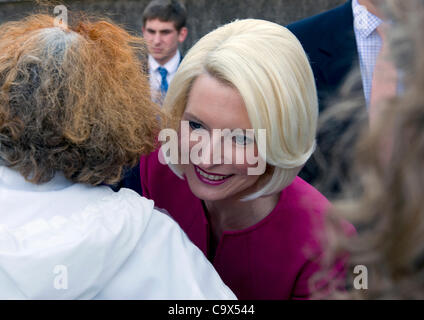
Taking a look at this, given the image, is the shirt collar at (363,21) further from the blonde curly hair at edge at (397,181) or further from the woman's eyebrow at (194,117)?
the blonde curly hair at edge at (397,181)

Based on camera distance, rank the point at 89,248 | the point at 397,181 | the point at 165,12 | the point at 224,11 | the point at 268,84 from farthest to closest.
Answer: the point at 224,11 < the point at 165,12 < the point at 268,84 < the point at 89,248 < the point at 397,181

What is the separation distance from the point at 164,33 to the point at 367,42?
11.4 ft

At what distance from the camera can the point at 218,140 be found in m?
1.91

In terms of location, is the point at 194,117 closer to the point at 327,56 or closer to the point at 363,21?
the point at 327,56

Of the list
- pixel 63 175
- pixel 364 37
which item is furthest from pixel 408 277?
pixel 364 37

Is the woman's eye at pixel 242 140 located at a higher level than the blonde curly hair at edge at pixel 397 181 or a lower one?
lower

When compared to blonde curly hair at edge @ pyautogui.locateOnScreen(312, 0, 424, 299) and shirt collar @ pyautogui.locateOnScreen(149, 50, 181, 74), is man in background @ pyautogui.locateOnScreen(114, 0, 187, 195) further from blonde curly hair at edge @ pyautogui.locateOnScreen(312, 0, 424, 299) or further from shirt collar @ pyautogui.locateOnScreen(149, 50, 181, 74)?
blonde curly hair at edge @ pyautogui.locateOnScreen(312, 0, 424, 299)

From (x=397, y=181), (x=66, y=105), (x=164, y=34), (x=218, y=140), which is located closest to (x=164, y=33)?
(x=164, y=34)

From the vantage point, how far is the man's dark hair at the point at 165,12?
19.2ft

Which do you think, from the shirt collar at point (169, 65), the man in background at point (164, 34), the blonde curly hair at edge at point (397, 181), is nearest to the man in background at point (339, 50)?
the blonde curly hair at edge at point (397, 181)

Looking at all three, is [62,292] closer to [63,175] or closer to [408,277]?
[63,175]

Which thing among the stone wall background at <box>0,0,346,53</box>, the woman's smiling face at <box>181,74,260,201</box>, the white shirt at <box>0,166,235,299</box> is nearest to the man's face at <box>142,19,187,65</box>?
the stone wall background at <box>0,0,346,53</box>

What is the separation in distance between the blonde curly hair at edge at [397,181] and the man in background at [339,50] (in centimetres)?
153

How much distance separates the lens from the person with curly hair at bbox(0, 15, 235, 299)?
1475mm
